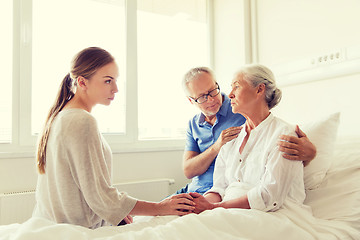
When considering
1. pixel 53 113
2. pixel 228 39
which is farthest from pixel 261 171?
pixel 228 39

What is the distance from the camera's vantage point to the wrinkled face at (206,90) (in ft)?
6.08

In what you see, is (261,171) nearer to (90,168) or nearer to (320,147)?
(320,147)

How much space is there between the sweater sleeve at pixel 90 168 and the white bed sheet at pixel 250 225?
0.08m

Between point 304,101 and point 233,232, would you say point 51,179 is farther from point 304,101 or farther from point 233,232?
point 304,101

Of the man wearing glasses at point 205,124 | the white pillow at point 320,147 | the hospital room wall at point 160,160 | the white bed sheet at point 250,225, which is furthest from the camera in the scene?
the hospital room wall at point 160,160

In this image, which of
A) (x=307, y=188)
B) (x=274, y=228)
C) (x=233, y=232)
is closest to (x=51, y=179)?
(x=233, y=232)

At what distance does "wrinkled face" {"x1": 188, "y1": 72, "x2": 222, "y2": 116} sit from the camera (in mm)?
1853

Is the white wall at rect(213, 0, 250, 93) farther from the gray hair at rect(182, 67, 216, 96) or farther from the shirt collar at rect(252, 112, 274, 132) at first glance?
the shirt collar at rect(252, 112, 274, 132)

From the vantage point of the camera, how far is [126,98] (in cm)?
259

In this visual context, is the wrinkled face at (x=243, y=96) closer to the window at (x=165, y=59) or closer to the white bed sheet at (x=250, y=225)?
the white bed sheet at (x=250, y=225)

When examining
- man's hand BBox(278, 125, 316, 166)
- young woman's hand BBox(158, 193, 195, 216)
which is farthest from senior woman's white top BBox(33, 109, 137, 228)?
man's hand BBox(278, 125, 316, 166)

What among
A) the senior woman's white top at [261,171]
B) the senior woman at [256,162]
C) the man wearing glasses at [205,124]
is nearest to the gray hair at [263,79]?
the senior woman at [256,162]

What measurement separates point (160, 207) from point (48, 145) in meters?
0.53

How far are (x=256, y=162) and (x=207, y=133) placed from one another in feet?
2.09
